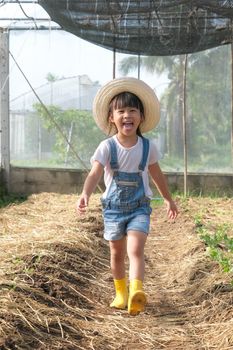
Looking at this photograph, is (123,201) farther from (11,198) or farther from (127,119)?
(11,198)

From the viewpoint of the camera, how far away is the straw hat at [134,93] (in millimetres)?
4012

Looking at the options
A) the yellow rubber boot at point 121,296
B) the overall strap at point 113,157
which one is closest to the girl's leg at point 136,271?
the yellow rubber boot at point 121,296

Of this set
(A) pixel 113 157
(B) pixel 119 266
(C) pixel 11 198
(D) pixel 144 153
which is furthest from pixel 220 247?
(C) pixel 11 198

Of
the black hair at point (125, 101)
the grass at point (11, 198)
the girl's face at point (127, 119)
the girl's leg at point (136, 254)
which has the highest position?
the black hair at point (125, 101)

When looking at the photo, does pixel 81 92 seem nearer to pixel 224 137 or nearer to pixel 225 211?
pixel 224 137

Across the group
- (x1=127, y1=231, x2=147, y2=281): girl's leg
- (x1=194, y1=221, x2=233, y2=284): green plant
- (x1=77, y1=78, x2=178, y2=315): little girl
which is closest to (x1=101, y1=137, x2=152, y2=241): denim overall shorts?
(x1=77, y1=78, x2=178, y2=315): little girl

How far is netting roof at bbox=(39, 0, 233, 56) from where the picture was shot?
7621 millimetres

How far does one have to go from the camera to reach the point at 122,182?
390 cm

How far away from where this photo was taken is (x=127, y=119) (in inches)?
152

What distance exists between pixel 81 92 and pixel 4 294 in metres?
9.08

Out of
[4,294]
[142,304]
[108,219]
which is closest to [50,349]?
[4,294]

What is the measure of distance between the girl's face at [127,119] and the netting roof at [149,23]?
12.3 ft

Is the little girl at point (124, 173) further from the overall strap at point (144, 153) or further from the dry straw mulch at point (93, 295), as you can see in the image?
the dry straw mulch at point (93, 295)

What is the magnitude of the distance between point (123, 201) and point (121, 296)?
0.63 meters
